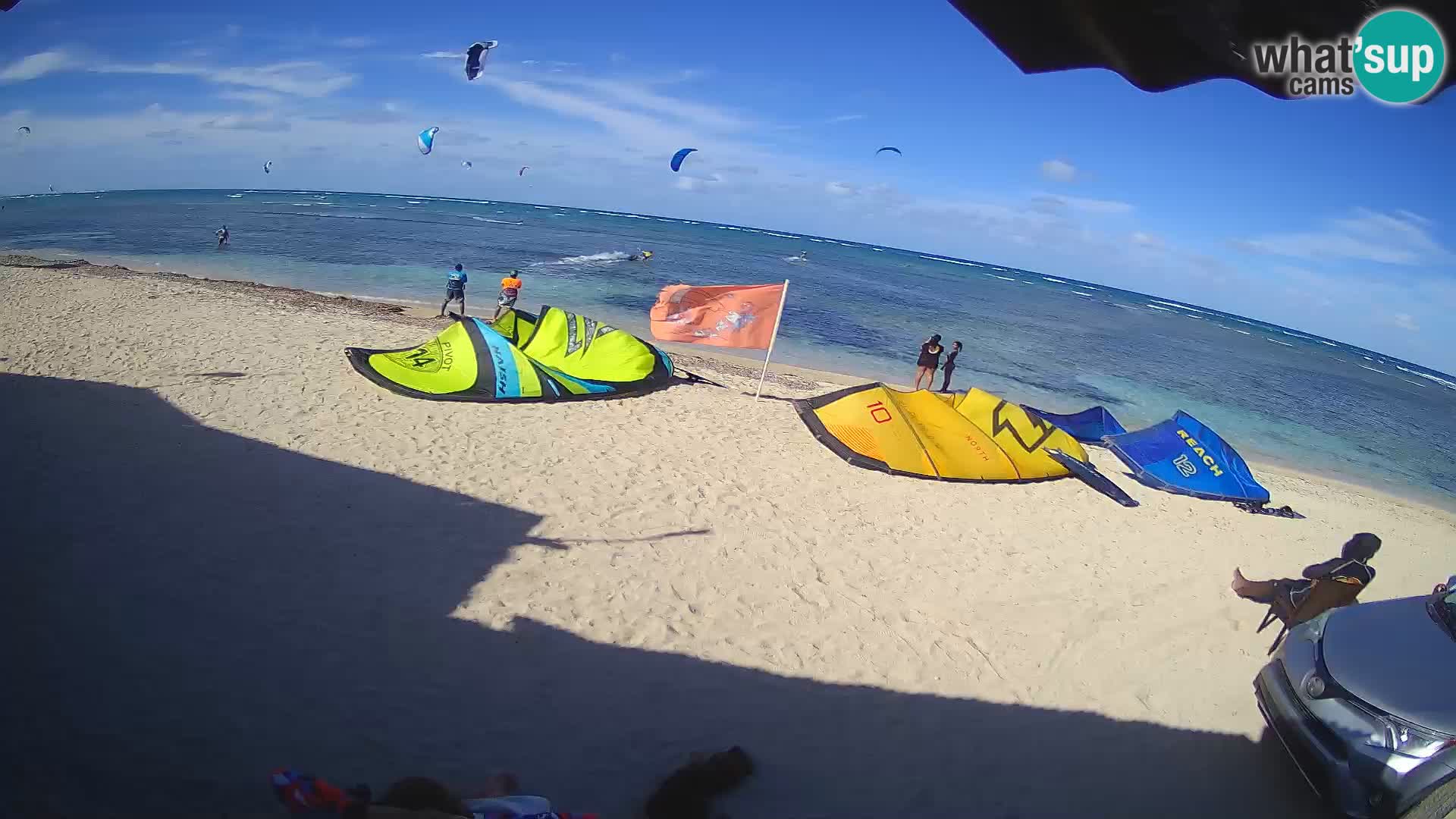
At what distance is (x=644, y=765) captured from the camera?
432 cm

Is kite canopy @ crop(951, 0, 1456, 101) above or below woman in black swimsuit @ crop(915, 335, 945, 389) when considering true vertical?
above

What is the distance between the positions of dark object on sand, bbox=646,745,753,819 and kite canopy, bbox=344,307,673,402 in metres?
6.96

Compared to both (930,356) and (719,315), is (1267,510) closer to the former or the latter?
(930,356)

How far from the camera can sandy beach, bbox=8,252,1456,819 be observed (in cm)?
419

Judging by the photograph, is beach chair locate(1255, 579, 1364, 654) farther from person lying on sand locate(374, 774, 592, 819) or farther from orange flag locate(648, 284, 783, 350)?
orange flag locate(648, 284, 783, 350)

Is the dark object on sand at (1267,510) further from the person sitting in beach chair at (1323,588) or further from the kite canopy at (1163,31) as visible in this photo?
the kite canopy at (1163,31)

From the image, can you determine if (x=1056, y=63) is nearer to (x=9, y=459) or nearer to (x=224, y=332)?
(x=9, y=459)

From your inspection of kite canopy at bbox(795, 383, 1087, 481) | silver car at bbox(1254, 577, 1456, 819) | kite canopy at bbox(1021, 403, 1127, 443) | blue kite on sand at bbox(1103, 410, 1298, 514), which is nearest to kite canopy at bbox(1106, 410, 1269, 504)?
blue kite on sand at bbox(1103, 410, 1298, 514)

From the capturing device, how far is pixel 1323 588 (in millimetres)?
6254

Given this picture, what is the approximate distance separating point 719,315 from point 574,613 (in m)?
6.57

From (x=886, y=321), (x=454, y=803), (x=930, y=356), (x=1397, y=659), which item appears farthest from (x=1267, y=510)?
(x=886, y=321)

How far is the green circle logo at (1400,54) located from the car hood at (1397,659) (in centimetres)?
428

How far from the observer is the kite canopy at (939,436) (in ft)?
32.0

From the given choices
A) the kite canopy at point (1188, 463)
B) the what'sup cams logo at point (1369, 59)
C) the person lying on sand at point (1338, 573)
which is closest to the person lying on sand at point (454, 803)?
the what'sup cams logo at point (1369, 59)
